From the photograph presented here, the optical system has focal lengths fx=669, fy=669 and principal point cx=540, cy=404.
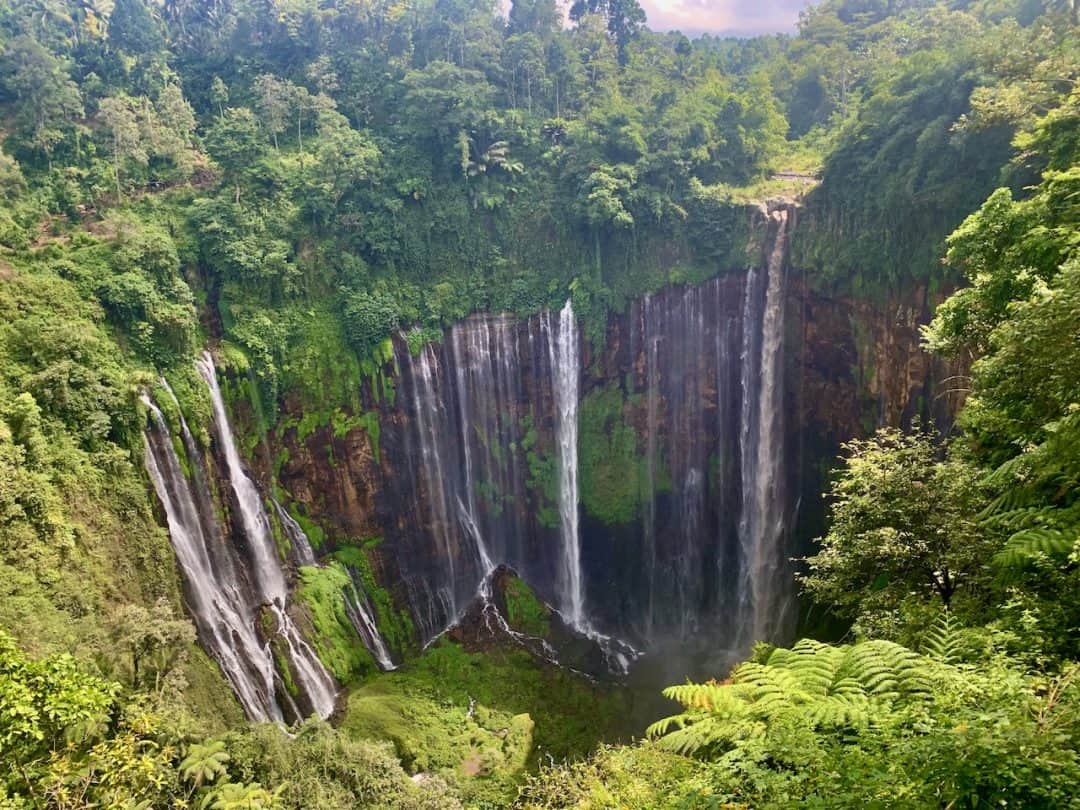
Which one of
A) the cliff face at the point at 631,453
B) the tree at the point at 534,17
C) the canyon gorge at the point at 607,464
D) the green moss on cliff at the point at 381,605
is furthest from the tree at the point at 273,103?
the green moss on cliff at the point at 381,605

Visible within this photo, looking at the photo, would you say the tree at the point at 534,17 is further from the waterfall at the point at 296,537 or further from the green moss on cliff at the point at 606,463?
the waterfall at the point at 296,537

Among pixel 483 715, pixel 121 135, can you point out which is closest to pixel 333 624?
pixel 483 715

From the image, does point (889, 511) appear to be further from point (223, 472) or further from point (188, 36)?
point (188, 36)

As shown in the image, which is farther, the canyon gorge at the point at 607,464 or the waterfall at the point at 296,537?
the canyon gorge at the point at 607,464

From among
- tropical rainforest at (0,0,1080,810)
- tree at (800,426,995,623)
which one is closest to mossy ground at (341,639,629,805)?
tropical rainforest at (0,0,1080,810)

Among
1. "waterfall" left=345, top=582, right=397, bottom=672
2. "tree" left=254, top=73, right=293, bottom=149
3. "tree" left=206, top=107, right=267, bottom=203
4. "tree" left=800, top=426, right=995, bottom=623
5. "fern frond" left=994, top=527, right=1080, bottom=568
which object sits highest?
"tree" left=254, top=73, right=293, bottom=149

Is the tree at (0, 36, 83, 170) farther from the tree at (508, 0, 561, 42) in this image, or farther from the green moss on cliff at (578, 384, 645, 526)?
the green moss on cliff at (578, 384, 645, 526)

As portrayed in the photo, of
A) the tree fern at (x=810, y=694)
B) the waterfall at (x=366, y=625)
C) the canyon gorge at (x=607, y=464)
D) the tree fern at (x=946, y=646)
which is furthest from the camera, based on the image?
the canyon gorge at (x=607, y=464)

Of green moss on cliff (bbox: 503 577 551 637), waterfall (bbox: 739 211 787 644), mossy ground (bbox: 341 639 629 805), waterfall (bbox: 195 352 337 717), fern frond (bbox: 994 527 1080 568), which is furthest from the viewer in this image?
waterfall (bbox: 739 211 787 644)
